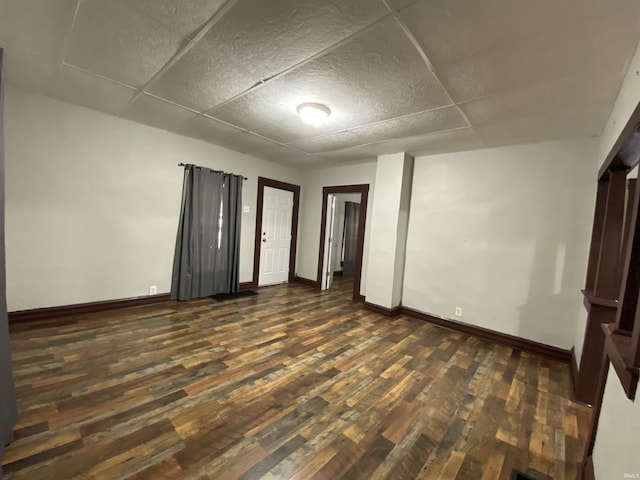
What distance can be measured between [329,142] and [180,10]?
230 cm

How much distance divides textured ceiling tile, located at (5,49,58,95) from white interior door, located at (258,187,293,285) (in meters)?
3.01

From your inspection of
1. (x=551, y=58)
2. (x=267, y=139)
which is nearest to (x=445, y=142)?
(x=551, y=58)

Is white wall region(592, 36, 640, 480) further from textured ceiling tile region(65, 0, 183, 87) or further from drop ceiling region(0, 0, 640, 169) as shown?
textured ceiling tile region(65, 0, 183, 87)

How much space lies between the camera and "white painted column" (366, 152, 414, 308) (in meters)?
3.85

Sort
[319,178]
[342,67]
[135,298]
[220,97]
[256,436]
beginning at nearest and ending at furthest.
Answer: [256,436] < [342,67] < [220,97] < [135,298] < [319,178]

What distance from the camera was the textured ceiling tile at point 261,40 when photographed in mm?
1364

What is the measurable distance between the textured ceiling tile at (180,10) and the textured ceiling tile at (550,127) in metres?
2.67

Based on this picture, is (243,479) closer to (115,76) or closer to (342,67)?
(342,67)

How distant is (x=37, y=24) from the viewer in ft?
5.39

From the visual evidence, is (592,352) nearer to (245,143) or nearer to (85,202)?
(245,143)

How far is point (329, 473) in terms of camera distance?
52.5 inches

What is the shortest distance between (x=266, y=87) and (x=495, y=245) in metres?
3.22

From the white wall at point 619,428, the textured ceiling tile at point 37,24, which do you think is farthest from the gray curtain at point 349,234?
the textured ceiling tile at point 37,24

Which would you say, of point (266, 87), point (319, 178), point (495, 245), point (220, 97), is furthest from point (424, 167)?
point (220, 97)
